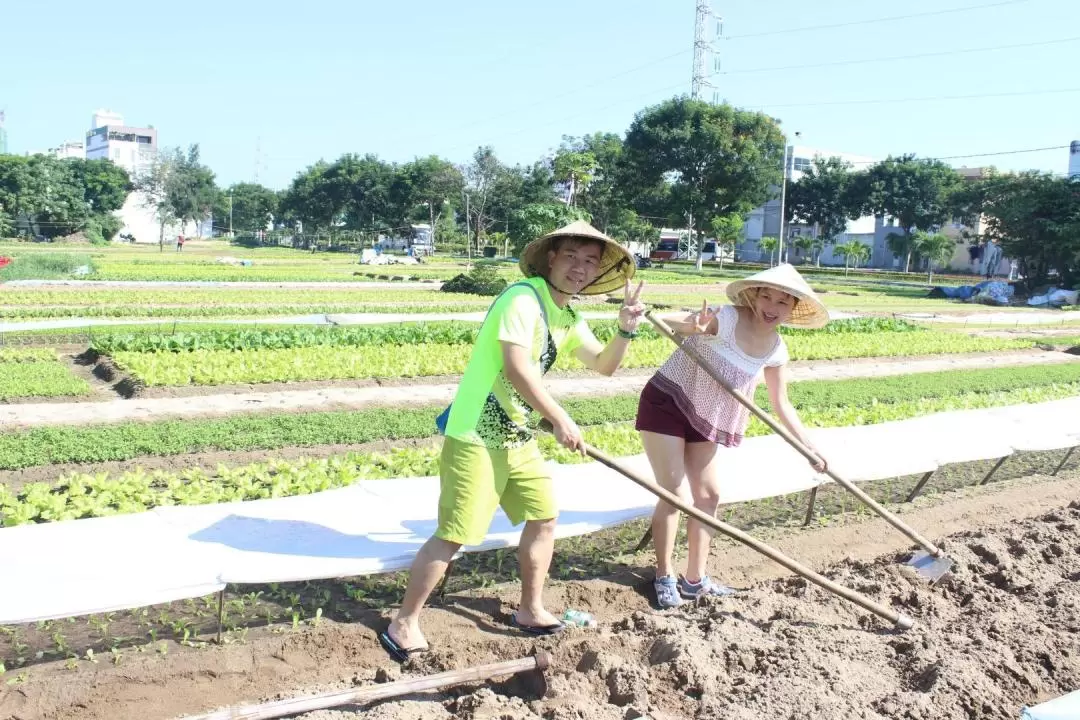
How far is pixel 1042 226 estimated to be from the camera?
3531 cm

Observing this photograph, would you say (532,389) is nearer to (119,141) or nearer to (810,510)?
(810,510)

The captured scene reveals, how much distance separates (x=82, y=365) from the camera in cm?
1196

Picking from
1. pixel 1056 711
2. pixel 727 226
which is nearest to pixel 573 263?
pixel 1056 711

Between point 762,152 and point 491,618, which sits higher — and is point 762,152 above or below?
above

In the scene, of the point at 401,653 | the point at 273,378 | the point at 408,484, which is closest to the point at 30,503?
the point at 408,484

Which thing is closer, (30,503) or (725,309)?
Result: (725,309)

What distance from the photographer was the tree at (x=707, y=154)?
162 feet

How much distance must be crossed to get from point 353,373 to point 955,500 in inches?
269

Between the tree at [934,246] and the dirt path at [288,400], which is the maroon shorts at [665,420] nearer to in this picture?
the dirt path at [288,400]

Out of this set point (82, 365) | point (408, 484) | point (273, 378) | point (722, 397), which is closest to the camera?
point (722, 397)

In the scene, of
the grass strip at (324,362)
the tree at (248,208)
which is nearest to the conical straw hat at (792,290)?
the grass strip at (324,362)

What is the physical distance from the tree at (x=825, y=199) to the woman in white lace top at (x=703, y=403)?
57156 millimetres

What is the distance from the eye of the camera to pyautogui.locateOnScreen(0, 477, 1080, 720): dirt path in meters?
3.30

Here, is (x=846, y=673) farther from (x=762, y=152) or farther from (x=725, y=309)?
(x=762, y=152)
